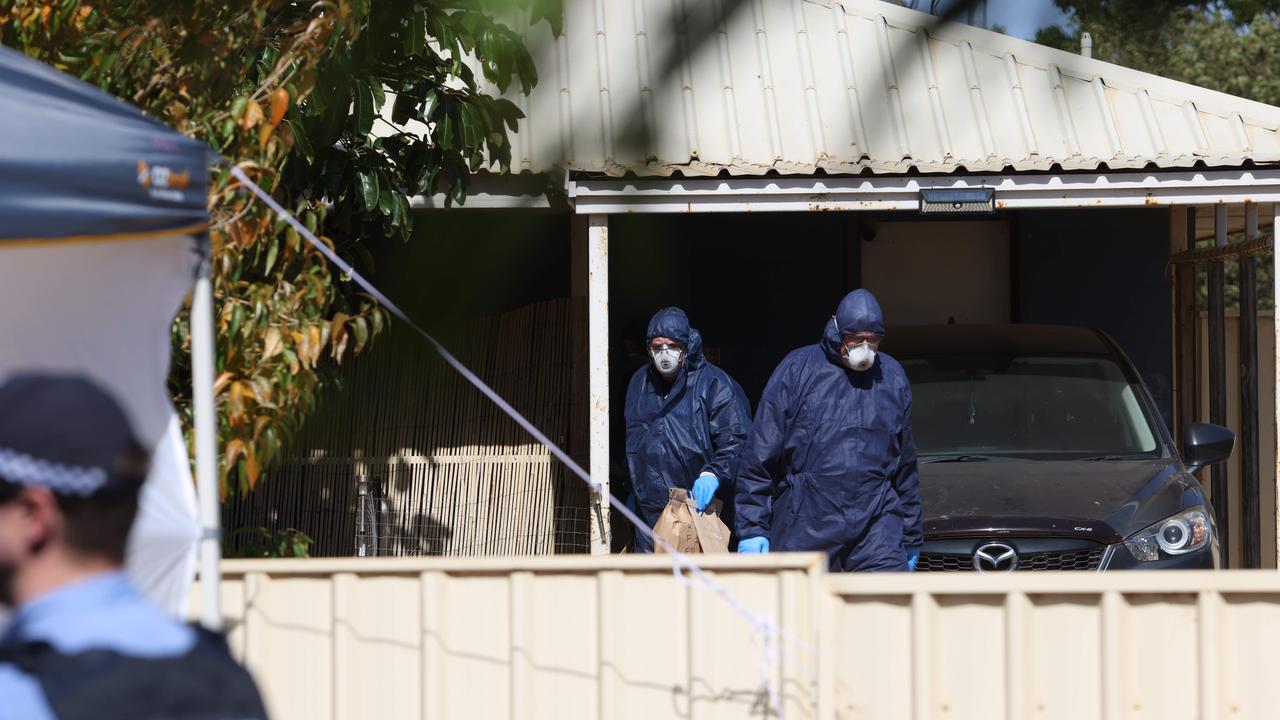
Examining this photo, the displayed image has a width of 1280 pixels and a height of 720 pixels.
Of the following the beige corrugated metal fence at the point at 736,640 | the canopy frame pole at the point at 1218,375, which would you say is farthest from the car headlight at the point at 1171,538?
the canopy frame pole at the point at 1218,375

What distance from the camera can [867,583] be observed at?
13.4 ft

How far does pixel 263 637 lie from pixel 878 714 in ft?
6.03

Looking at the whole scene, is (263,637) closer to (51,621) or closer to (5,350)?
(5,350)

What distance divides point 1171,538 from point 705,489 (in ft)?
7.21

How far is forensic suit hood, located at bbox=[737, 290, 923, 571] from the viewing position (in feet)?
19.8

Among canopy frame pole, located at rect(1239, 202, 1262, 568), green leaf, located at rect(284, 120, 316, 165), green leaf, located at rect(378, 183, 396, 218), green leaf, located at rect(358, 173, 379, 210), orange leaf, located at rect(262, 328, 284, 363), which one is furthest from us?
canopy frame pole, located at rect(1239, 202, 1262, 568)

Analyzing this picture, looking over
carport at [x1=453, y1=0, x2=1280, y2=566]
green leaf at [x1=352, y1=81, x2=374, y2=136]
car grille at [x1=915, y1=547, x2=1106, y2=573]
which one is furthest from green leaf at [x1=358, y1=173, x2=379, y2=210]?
car grille at [x1=915, y1=547, x2=1106, y2=573]

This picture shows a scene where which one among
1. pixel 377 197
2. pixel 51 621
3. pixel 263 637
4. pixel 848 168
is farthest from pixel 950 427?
pixel 51 621

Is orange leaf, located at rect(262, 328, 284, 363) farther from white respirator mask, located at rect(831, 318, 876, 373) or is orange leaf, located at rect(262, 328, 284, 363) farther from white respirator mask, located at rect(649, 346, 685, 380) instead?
white respirator mask, located at rect(649, 346, 685, 380)

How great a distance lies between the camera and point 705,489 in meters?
7.10

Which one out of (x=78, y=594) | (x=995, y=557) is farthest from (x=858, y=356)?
(x=78, y=594)

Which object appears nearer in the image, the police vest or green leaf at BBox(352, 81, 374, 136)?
the police vest

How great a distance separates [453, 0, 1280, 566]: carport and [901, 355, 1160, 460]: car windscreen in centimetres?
88

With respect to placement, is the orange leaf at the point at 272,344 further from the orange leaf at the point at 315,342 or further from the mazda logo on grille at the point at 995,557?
the mazda logo on grille at the point at 995,557
